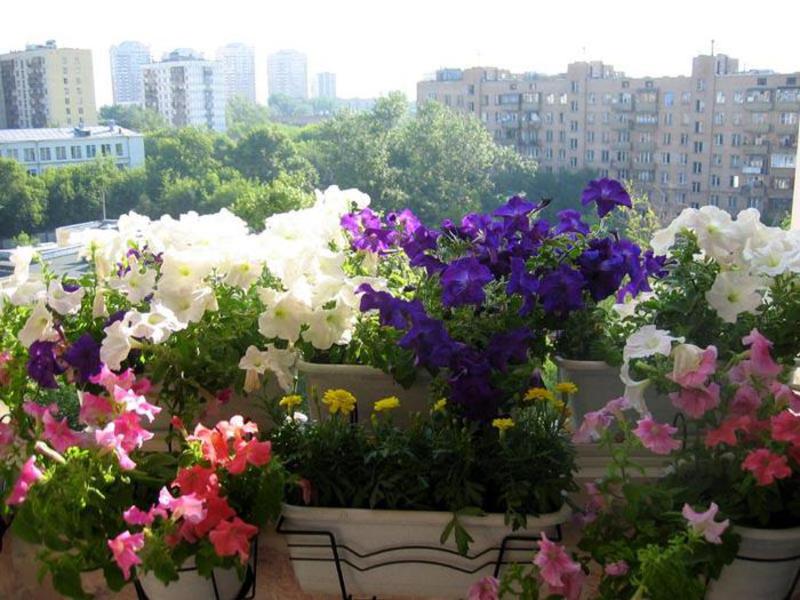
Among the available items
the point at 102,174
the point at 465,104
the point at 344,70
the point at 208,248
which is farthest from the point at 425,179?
the point at 208,248

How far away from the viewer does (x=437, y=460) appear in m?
1.10

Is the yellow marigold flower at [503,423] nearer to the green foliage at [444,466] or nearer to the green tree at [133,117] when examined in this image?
the green foliage at [444,466]

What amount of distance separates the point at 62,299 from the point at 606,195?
0.79 m

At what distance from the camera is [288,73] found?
2.14 m

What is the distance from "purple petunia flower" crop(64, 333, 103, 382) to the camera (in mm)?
1204

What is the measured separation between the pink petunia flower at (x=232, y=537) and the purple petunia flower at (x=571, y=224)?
0.63m

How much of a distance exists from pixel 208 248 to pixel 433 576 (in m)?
0.54

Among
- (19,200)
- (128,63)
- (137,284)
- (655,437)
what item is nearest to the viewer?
(655,437)

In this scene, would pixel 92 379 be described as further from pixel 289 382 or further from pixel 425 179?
pixel 425 179

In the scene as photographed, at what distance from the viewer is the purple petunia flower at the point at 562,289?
1184 millimetres

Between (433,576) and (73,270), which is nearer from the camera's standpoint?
→ (433,576)

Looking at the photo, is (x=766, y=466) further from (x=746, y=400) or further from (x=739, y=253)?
(x=739, y=253)

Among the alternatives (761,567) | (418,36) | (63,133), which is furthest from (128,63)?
(761,567)

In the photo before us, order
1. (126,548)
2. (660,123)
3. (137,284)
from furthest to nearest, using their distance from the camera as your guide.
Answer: (660,123)
(137,284)
(126,548)
